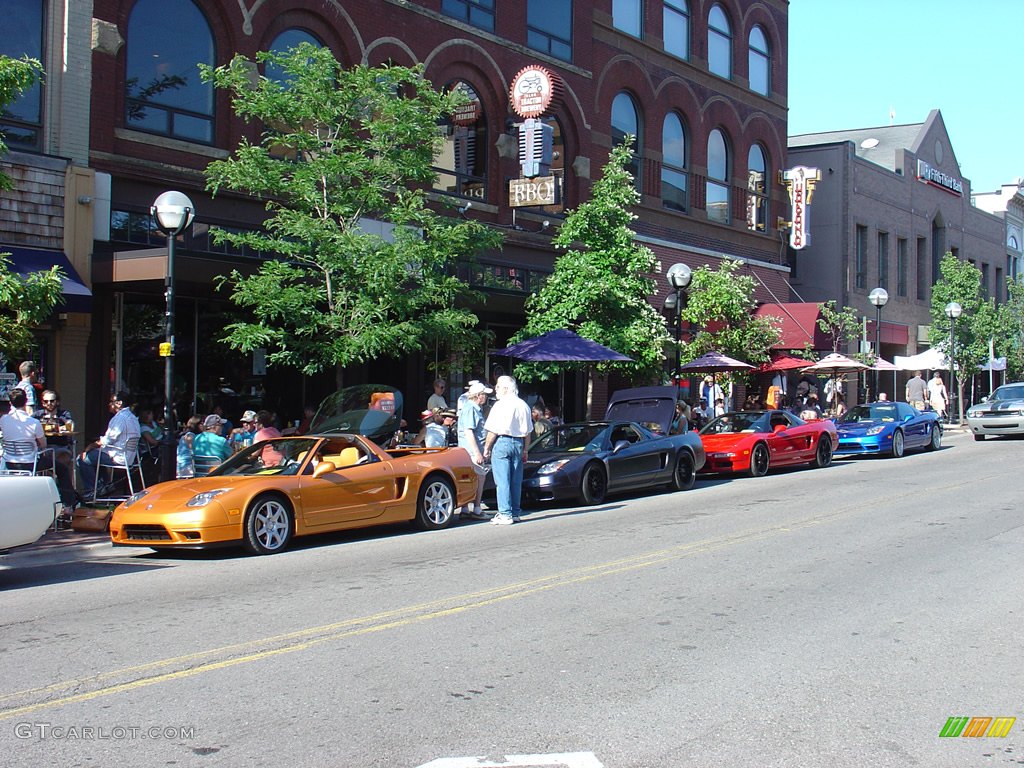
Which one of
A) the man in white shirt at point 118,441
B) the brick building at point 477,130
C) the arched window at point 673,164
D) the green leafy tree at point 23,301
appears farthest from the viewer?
the arched window at point 673,164

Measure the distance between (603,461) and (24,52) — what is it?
1089 cm

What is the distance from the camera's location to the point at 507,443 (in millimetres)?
13625

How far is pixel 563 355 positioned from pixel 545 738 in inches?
587

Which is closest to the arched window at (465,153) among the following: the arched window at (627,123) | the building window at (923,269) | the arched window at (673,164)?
the arched window at (627,123)

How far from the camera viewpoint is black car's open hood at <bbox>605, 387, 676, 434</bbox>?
19688mm

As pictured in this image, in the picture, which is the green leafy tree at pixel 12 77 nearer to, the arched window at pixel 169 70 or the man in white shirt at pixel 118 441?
the man in white shirt at pixel 118 441

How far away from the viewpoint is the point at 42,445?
12.7 m

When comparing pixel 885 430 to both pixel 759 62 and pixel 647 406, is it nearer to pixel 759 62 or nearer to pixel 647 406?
pixel 647 406

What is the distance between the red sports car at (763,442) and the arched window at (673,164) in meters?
10.1

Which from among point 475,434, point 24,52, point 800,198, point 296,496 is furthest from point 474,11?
point 296,496

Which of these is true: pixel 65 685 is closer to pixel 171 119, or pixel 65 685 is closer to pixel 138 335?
pixel 138 335

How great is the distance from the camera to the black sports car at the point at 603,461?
614 inches

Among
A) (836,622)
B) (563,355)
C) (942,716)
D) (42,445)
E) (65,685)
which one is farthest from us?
(563,355)

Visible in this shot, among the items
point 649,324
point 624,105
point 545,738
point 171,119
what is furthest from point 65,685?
point 624,105
